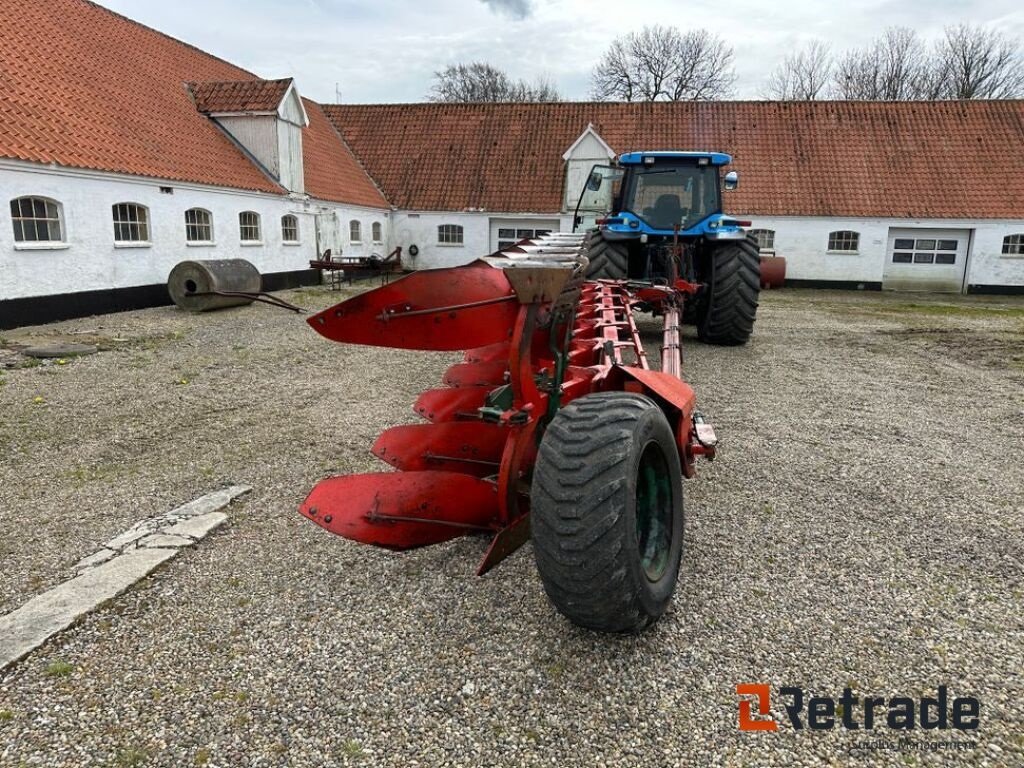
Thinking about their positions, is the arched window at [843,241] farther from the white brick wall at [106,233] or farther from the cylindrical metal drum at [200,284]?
the cylindrical metal drum at [200,284]

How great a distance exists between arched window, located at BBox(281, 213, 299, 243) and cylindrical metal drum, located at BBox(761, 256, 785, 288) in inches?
442

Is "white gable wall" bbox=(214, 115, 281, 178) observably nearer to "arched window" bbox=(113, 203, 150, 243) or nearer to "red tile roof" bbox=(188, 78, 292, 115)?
"red tile roof" bbox=(188, 78, 292, 115)

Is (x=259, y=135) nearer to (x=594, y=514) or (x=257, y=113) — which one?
(x=257, y=113)

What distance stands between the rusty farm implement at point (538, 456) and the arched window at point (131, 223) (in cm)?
1005

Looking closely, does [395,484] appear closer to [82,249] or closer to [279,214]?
[82,249]

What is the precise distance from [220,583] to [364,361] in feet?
16.4

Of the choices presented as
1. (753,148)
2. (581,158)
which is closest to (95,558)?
(581,158)

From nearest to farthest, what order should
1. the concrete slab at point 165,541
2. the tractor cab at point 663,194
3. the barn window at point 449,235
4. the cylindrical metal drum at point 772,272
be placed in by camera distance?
the concrete slab at point 165,541 → the tractor cab at point 663,194 → the cylindrical metal drum at point 772,272 → the barn window at point 449,235

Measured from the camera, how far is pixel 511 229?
67.8 feet

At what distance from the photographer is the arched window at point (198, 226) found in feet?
41.5

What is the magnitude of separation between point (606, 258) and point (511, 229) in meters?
12.6

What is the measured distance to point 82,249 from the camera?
10.3m

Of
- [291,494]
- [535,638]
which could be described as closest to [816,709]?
[535,638]

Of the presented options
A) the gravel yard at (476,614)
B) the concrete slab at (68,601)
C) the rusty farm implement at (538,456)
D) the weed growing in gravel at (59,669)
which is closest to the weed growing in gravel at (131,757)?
the gravel yard at (476,614)
